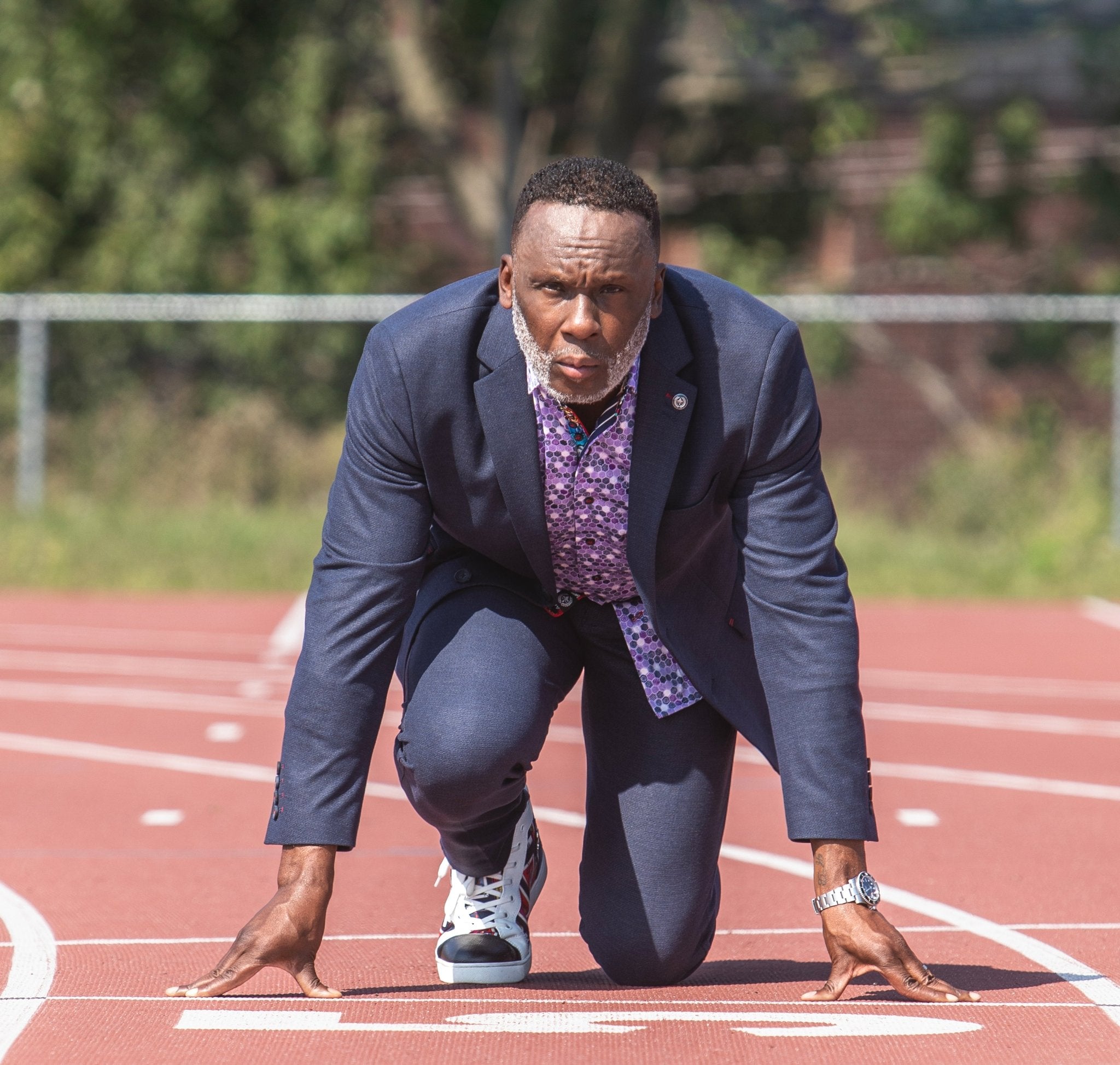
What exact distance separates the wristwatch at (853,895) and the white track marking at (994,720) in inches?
192

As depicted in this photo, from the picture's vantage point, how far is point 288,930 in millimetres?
3400

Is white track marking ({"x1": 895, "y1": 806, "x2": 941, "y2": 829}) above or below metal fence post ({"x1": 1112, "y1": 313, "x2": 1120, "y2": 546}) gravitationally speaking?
below

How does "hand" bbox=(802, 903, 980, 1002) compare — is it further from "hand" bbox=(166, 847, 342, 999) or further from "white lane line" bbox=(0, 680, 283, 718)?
"white lane line" bbox=(0, 680, 283, 718)

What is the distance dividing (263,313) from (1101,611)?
7060 millimetres

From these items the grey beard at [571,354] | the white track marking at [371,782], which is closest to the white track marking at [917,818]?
the white track marking at [371,782]

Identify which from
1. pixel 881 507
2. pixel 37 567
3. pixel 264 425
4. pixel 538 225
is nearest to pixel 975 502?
pixel 881 507

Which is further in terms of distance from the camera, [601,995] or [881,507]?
[881,507]

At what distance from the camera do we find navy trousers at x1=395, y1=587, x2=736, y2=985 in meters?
3.80

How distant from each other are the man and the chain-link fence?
10.9m

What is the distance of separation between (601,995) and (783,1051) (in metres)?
0.65

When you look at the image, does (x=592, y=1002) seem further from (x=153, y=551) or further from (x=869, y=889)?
(x=153, y=551)

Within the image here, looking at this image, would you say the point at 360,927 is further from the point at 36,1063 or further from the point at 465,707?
the point at 36,1063

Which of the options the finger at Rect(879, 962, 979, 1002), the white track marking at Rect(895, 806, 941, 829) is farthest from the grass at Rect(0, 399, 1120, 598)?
the finger at Rect(879, 962, 979, 1002)

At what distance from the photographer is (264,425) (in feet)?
52.3
